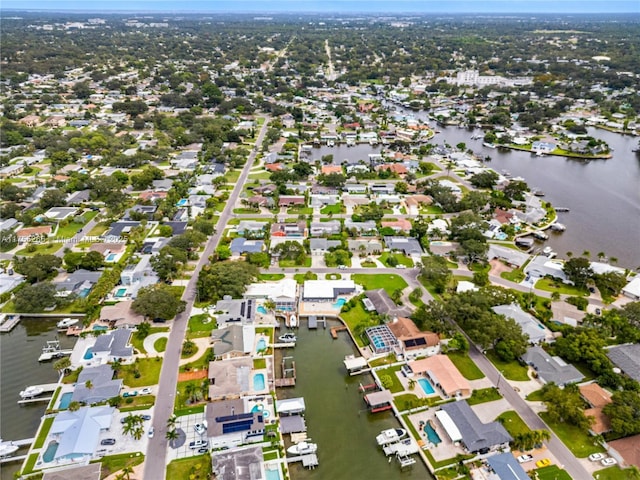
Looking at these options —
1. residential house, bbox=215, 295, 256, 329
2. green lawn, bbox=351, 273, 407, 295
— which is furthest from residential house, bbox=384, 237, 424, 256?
residential house, bbox=215, 295, 256, 329

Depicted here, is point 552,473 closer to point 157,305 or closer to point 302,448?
point 302,448

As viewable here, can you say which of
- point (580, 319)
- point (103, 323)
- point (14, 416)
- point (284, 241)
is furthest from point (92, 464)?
point (580, 319)

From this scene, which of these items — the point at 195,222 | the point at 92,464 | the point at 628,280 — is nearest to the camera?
the point at 92,464

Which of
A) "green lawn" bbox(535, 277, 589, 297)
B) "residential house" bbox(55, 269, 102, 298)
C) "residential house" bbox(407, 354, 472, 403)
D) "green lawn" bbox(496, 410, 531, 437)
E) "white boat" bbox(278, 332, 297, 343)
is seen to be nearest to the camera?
"green lawn" bbox(496, 410, 531, 437)

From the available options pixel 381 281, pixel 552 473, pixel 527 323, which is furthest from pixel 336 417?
pixel 527 323

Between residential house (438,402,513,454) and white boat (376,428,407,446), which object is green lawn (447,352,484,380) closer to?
residential house (438,402,513,454)

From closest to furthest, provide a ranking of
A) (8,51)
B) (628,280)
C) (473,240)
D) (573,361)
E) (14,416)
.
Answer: (14,416), (573,361), (628,280), (473,240), (8,51)

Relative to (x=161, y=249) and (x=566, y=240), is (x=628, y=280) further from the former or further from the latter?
(x=161, y=249)
